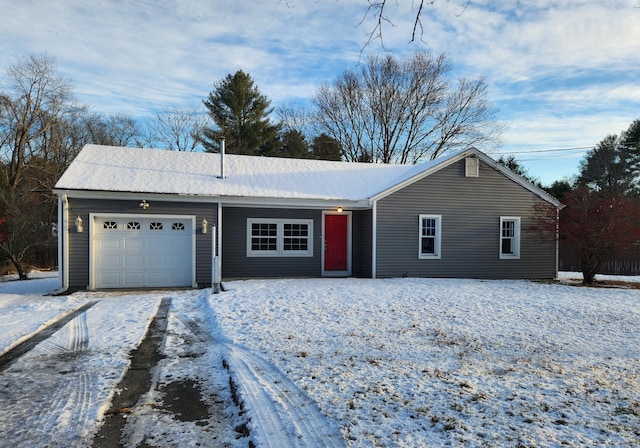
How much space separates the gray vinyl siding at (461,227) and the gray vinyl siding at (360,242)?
613 mm

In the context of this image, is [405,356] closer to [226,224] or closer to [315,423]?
[315,423]

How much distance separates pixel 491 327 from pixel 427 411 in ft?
12.9

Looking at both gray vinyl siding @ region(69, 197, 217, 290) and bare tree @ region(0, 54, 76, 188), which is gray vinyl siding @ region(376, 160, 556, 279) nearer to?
gray vinyl siding @ region(69, 197, 217, 290)

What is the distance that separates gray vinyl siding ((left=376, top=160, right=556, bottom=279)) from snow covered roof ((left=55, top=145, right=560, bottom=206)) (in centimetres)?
59

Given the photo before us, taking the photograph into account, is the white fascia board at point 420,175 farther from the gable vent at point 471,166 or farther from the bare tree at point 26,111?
the bare tree at point 26,111

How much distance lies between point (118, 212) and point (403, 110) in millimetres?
22431

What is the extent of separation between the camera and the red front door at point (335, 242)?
14227 mm

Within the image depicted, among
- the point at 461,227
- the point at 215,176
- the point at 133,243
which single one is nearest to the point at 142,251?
the point at 133,243

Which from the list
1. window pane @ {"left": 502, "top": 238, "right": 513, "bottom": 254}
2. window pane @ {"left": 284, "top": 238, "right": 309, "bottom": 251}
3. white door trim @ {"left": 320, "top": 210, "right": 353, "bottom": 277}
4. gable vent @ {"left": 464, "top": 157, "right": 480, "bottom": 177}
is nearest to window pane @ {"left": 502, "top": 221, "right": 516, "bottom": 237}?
window pane @ {"left": 502, "top": 238, "right": 513, "bottom": 254}

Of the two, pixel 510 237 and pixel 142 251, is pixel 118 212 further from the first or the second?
pixel 510 237

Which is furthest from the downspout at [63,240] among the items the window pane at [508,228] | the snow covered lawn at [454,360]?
the window pane at [508,228]

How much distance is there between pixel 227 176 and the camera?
13.7m

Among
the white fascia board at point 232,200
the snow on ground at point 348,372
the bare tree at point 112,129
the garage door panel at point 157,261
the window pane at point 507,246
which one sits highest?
the bare tree at point 112,129

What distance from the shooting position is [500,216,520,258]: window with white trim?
1500 cm
